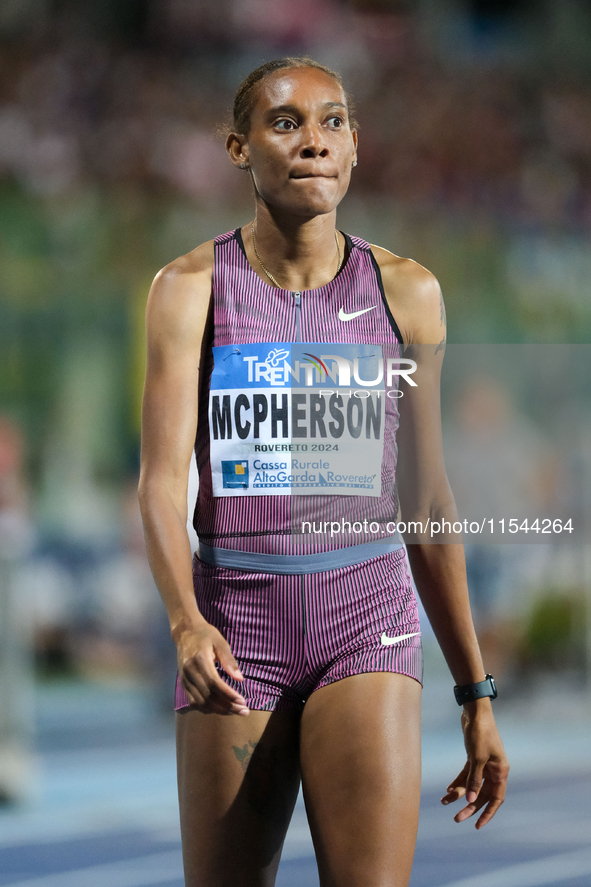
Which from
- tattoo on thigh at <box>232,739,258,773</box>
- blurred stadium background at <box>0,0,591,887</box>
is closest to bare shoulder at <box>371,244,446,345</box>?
tattoo on thigh at <box>232,739,258,773</box>

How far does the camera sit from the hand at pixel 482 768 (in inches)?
77.8

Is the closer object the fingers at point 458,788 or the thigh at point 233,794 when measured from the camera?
the thigh at point 233,794

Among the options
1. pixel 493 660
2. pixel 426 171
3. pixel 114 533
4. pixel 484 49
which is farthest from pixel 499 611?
pixel 484 49

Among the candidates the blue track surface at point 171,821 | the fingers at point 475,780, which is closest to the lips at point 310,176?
the fingers at point 475,780

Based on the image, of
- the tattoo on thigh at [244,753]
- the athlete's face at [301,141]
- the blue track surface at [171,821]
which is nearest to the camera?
the tattoo on thigh at [244,753]

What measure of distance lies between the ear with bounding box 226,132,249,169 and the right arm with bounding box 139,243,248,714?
6.6 inches

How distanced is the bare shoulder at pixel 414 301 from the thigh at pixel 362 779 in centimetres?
61

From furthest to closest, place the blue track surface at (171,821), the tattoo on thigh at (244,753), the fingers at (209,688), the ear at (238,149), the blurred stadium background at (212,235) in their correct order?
the blurred stadium background at (212,235) < the blue track surface at (171,821) < the ear at (238,149) < the tattoo on thigh at (244,753) < the fingers at (209,688)

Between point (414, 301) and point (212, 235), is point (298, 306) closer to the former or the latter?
point (414, 301)

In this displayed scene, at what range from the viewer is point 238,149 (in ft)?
6.74

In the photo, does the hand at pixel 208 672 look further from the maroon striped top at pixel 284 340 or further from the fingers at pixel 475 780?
the fingers at pixel 475 780

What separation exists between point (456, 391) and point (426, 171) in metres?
2.69

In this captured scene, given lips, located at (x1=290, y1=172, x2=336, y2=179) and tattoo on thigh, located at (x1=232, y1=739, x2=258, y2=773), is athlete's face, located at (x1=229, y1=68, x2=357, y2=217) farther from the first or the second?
tattoo on thigh, located at (x1=232, y1=739, x2=258, y2=773)

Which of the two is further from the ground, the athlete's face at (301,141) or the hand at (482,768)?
the athlete's face at (301,141)
